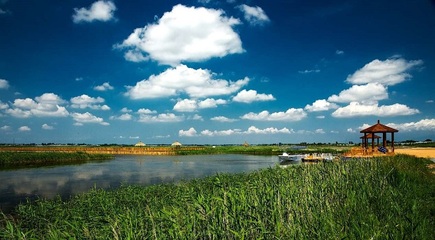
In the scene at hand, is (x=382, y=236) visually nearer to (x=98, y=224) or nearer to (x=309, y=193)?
(x=309, y=193)

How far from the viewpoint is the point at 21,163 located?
39.0 m

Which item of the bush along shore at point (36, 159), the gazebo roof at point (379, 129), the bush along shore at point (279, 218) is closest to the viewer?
the bush along shore at point (279, 218)

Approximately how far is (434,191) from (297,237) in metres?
6.91

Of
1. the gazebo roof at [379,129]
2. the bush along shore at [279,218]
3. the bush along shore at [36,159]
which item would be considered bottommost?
the bush along shore at [36,159]

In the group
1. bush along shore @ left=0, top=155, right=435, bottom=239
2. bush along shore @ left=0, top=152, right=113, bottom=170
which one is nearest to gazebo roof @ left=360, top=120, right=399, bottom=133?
bush along shore @ left=0, top=155, right=435, bottom=239

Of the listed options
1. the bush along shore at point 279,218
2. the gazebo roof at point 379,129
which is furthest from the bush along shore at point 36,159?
the gazebo roof at point 379,129

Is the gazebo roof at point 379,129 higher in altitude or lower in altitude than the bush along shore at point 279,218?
higher

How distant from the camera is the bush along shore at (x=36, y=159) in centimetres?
3766

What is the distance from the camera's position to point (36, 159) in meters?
41.9

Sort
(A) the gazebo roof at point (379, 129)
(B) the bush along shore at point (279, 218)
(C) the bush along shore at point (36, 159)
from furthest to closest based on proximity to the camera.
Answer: (C) the bush along shore at point (36, 159)
(A) the gazebo roof at point (379, 129)
(B) the bush along shore at point (279, 218)

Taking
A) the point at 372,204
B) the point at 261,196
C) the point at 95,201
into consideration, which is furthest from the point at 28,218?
the point at 372,204

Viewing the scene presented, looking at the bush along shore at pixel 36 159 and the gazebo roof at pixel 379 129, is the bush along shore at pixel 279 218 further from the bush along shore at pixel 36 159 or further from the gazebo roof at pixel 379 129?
the bush along shore at pixel 36 159

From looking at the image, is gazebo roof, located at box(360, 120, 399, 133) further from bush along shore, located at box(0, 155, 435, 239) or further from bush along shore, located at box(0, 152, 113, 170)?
bush along shore, located at box(0, 152, 113, 170)

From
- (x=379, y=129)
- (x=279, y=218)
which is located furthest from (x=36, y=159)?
(x=279, y=218)
